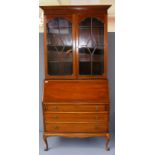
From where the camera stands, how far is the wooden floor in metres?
2.80

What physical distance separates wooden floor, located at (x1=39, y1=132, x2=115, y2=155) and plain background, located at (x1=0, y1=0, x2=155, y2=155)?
7.21ft

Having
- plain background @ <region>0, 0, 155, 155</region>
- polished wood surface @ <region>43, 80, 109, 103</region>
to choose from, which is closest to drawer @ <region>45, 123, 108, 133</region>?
polished wood surface @ <region>43, 80, 109, 103</region>

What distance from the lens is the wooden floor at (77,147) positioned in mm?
2799

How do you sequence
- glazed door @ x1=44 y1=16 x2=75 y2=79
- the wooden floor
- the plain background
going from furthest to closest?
glazed door @ x1=44 y1=16 x2=75 y2=79 → the wooden floor → the plain background

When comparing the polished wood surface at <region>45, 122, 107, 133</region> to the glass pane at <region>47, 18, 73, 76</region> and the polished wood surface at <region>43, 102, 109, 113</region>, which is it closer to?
the polished wood surface at <region>43, 102, 109, 113</region>

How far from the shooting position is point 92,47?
10.00 ft

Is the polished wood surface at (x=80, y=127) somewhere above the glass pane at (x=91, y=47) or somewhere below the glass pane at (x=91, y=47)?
below

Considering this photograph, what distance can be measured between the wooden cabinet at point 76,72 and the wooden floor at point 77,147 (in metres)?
0.11

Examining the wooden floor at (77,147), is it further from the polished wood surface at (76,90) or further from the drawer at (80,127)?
the polished wood surface at (76,90)

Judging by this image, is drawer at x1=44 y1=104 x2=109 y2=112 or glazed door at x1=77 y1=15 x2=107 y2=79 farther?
glazed door at x1=77 y1=15 x2=107 y2=79

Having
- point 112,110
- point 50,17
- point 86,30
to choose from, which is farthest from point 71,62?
point 112,110
